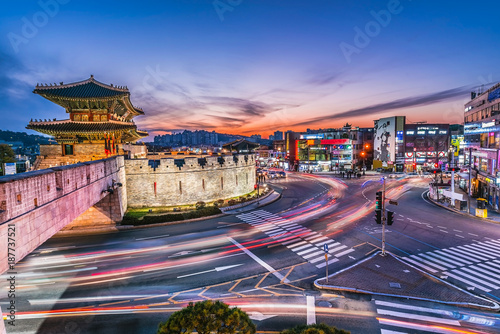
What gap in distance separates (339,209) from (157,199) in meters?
21.9

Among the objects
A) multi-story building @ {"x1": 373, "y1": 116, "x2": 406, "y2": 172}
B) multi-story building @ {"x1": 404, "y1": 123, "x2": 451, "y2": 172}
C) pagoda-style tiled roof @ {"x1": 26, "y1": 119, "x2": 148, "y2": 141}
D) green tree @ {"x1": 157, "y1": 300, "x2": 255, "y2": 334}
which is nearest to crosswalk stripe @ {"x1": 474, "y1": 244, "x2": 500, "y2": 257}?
green tree @ {"x1": 157, "y1": 300, "x2": 255, "y2": 334}

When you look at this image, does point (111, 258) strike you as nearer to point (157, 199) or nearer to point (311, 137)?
point (157, 199)

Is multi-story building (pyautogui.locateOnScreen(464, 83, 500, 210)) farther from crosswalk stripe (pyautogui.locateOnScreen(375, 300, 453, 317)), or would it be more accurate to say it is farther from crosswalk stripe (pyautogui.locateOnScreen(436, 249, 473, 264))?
crosswalk stripe (pyautogui.locateOnScreen(375, 300, 453, 317))

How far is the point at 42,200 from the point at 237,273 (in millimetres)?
10080

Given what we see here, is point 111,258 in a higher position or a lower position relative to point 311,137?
lower

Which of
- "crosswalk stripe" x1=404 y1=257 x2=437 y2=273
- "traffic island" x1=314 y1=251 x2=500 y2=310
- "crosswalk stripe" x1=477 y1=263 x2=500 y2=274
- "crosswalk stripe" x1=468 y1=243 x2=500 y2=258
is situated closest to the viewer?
"traffic island" x1=314 y1=251 x2=500 y2=310

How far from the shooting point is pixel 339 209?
2986cm

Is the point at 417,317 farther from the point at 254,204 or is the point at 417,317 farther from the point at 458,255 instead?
the point at 254,204

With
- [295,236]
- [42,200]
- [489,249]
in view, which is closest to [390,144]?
[489,249]

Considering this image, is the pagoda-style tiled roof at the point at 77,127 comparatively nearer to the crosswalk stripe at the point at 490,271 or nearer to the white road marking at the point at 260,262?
the white road marking at the point at 260,262

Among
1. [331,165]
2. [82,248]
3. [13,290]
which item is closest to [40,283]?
[13,290]

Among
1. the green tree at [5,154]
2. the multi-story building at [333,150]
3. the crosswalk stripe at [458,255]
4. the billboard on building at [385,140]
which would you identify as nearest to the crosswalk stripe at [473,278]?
the crosswalk stripe at [458,255]

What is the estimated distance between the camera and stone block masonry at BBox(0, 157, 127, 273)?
817cm

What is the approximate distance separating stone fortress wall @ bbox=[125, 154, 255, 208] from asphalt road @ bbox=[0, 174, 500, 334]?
720 cm
